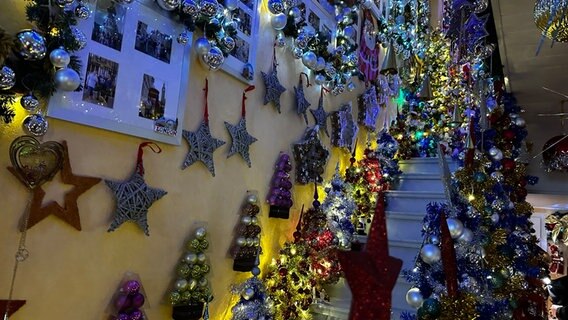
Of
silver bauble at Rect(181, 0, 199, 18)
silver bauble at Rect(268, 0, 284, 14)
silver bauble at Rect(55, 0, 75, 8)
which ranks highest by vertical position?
silver bauble at Rect(268, 0, 284, 14)

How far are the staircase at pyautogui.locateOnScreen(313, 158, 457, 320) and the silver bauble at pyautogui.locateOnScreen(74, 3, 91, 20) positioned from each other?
2.32m

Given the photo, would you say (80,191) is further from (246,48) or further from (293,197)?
(293,197)

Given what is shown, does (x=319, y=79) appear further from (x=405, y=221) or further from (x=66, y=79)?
(x=66, y=79)

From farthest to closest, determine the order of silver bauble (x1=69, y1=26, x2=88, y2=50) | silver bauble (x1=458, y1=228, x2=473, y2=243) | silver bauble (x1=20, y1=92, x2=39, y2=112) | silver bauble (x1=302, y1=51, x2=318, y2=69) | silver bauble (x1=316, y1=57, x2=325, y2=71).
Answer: silver bauble (x1=316, y1=57, x2=325, y2=71)
silver bauble (x1=302, y1=51, x2=318, y2=69)
silver bauble (x1=458, y1=228, x2=473, y2=243)
silver bauble (x1=69, y1=26, x2=88, y2=50)
silver bauble (x1=20, y1=92, x2=39, y2=112)

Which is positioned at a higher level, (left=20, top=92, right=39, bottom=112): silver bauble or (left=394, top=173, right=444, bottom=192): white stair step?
(left=394, top=173, right=444, bottom=192): white stair step

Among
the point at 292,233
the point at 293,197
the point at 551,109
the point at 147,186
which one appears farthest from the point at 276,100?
the point at 551,109

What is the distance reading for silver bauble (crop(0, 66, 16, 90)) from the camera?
1.36 m

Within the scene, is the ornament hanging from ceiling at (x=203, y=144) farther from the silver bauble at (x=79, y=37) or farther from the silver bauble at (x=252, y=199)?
the silver bauble at (x=79, y=37)

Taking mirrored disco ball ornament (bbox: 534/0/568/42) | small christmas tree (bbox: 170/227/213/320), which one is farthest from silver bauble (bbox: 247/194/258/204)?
mirrored disco ball ornament (bbox: 534/0/568/42)

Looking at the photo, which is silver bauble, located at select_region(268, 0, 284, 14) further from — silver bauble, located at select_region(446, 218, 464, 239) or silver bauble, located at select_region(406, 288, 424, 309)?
silver bauble, located at select_region(406, 288, 424, 309)

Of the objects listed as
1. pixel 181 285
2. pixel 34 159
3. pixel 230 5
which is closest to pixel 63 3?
pixel 34 159

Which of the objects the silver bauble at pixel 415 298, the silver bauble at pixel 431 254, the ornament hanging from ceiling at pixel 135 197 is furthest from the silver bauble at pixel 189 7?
the silver bauble at pixel 415 298

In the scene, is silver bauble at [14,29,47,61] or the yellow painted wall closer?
silver bauble at [14,29,47,61]

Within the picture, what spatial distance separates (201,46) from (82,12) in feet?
2.26
